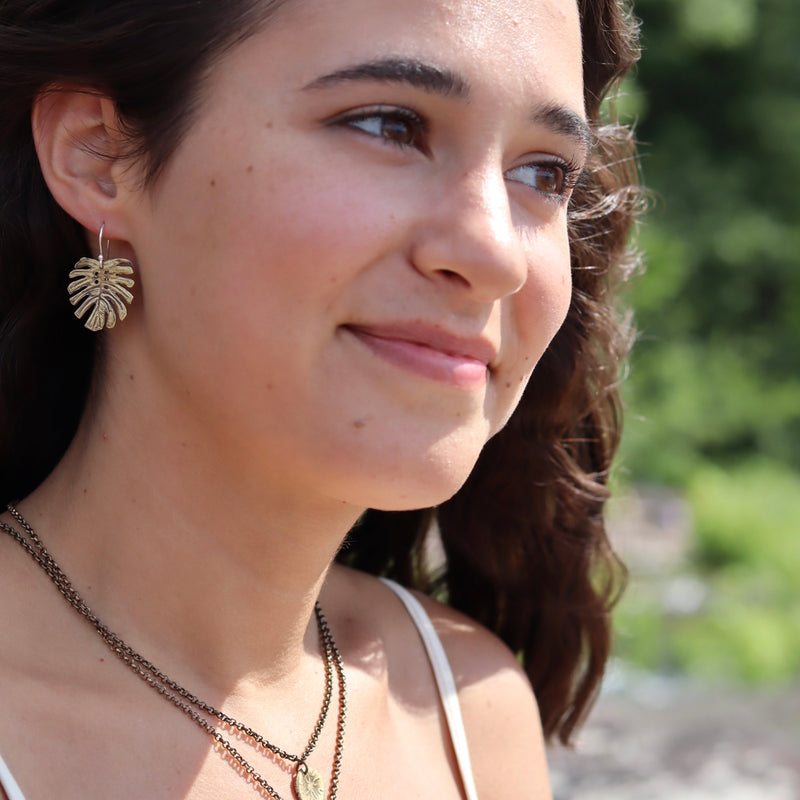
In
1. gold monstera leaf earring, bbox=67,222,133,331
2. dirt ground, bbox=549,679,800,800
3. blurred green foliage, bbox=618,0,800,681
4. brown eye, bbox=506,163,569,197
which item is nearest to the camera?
gold monstera leaf earring, bbox=67,222,133,331

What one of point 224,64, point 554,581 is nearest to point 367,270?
point 224,64

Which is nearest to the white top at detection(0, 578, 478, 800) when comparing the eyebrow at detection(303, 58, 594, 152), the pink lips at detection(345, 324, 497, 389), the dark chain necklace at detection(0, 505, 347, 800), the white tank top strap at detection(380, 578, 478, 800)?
the white tank top strap at detection(380, 578, 478, 800)

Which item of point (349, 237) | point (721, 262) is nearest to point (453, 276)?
point (349, 237)

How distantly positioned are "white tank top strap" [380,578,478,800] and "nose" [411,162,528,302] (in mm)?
903

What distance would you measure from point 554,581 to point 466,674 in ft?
1.25

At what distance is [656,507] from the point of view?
23.8ft

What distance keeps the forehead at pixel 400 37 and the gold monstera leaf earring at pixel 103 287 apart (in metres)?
0.37

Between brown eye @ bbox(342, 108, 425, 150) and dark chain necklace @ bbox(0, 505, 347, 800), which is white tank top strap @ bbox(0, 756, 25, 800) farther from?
brown eye @ bbox(342, 108, 425, 150)

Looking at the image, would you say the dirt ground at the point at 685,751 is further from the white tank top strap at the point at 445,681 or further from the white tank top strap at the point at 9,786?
the white tank top strap at the point at 9,786

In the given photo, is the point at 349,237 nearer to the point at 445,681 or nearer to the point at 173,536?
the point at 173,536

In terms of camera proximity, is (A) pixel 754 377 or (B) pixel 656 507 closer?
(B) pixel 656 507

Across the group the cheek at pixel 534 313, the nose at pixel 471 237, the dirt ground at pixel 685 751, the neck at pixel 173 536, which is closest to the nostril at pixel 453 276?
the nose at pixel 471 237

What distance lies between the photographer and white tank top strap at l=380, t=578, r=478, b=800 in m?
2.06

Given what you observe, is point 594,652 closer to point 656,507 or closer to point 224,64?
point 224,64
